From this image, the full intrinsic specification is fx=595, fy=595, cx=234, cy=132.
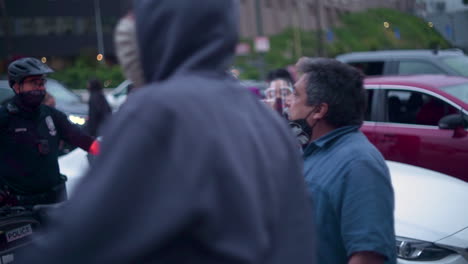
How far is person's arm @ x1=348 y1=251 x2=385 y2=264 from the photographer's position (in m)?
2.20

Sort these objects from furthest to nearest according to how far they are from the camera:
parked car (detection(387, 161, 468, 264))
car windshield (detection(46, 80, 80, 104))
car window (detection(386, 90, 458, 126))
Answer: car windshield (detection(46, 80, 80, 104))
car window (detection(386, 90, 458, 126))
parked car (detection(387, 161, 468, 264))

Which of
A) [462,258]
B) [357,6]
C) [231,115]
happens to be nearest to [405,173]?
[462,258]

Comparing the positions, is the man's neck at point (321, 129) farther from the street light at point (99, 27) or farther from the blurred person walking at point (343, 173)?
the street light at point (99, 27)

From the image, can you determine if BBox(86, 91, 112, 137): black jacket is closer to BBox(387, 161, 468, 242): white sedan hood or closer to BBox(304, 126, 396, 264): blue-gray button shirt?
BBox(387, 161, 468, 242): white sedan hood

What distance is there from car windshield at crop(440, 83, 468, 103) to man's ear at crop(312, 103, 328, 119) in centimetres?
445

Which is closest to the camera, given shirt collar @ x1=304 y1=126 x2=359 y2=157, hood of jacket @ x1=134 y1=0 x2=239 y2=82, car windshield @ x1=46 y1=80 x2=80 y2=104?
hood of jacket @ x1=134 y1=0 x2=239 y2=82

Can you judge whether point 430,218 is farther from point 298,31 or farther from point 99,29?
point 99,29

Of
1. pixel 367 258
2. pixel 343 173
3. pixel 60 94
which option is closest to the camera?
pixel 367 258

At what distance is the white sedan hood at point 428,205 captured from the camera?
13.1 ft

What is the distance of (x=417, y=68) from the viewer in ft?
32.8

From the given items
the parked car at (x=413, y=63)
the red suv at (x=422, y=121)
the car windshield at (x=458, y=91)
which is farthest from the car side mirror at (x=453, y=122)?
the parked car at (x=413, y=63)

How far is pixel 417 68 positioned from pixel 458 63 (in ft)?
2.24

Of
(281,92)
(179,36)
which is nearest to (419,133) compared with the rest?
(281,92)

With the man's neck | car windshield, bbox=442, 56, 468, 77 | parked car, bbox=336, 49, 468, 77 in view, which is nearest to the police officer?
the man's neck
